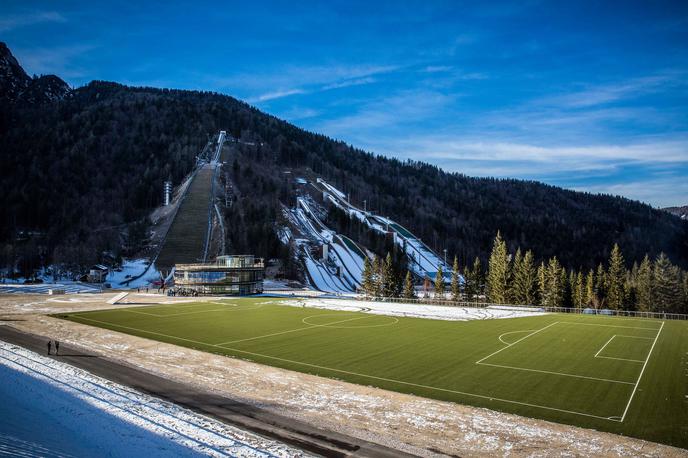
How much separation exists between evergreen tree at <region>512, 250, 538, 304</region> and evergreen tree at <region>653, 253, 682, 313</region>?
1907 cm

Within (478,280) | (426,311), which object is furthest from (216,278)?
(478,280)

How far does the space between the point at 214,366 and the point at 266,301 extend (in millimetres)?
41219

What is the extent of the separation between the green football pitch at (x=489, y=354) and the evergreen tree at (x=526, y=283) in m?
18.5

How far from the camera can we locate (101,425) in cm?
1978

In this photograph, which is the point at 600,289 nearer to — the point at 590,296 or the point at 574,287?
the point at 590,296

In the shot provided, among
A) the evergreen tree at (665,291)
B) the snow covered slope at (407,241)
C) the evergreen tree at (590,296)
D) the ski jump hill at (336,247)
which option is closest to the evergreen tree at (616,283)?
the evergreen tree at (590,296)

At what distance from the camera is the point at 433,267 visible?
6422 inches

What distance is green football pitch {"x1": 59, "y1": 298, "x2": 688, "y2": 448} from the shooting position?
21.6 metres

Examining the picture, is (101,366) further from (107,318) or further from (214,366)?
(107,318)

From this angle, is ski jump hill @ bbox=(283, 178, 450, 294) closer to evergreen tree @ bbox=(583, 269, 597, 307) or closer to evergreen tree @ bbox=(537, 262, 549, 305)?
evergreen tree @ bbox=(583, 269, 597, 307)

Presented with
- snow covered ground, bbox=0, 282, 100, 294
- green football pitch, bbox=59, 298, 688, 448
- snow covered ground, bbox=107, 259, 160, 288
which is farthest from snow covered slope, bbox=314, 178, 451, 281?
green football pitch, bbox=59, 298, 688, 448

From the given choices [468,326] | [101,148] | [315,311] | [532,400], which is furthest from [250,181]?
[532,400]

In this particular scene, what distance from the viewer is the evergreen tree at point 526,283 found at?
73.0m

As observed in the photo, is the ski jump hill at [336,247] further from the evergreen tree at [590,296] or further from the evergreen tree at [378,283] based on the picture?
the evergreen tree at [590,296]
